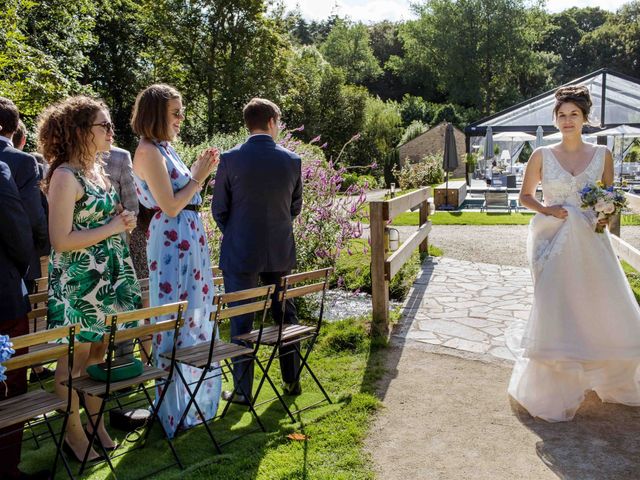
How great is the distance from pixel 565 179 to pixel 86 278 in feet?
11.2

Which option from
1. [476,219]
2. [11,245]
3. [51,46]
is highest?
[51,46]

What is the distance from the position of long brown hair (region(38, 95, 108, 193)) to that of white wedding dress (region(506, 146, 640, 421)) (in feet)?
10.4

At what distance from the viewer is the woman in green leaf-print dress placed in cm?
339

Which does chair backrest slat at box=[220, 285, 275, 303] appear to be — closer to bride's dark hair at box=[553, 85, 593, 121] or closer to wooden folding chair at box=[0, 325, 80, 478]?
wooden folding chair at box=[0, 325, 80, 478]

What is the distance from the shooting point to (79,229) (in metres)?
3.48

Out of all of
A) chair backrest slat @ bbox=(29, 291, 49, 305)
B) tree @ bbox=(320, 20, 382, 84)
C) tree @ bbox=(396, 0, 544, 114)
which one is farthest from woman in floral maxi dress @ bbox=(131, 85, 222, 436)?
tree @ bbox=(320, 20, 382, 84)

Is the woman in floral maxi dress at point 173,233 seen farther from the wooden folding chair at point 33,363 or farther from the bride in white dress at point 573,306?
the bride in white dress at point 573,306

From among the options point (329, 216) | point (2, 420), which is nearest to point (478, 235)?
point (329, 216)

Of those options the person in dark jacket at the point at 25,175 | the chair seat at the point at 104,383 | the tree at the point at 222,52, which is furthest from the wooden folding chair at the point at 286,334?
the tree at the point at 222,52

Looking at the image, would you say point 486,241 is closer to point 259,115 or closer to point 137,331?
point 259,115

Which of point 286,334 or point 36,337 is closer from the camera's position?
point 36,337

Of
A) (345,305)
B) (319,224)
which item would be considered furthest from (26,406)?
(345,305)

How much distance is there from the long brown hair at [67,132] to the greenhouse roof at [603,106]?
750 inches

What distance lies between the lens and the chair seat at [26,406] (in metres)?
2.83
